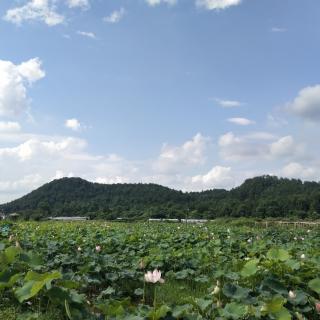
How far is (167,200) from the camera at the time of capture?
80.1 m

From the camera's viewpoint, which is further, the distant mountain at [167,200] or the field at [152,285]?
the distant mountain at [167,200]

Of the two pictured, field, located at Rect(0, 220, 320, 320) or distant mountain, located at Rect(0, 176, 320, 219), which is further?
distant mountain, located at Rect(0, 176, 320, 219)

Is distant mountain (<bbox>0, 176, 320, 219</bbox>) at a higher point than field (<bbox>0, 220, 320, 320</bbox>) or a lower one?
higher

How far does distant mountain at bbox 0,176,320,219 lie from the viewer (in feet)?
191

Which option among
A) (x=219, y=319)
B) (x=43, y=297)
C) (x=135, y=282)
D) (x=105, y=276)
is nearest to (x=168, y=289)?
(x=135, y=282)

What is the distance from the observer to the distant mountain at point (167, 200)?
191 ft

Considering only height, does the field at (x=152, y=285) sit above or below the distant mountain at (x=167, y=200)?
below

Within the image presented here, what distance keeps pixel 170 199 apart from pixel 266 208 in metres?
24.7

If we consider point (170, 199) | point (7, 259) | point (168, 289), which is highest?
point (170, 199)

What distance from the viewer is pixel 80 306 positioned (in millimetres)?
3934

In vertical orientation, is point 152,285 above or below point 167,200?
below

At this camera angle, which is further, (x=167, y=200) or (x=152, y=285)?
(x=167, y=200)

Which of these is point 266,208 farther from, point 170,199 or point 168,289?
point 168,289

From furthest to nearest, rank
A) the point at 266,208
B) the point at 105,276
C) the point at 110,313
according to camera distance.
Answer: the point at 266,208 < the point at 105,276 < the point at 110,313
